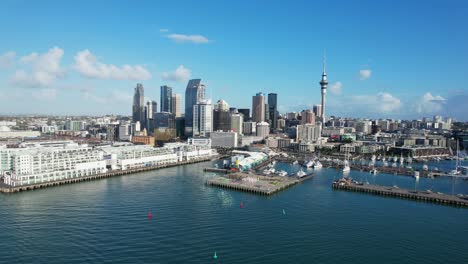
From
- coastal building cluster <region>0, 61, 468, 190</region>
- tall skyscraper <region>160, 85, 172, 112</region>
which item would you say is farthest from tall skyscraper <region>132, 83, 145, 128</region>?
tall skyscraper <region>160, 85, 172, 112</region>

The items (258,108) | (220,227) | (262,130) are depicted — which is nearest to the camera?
(220,227)

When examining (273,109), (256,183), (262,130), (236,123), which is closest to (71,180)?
(256,183)

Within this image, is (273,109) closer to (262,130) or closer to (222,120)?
(222,120)

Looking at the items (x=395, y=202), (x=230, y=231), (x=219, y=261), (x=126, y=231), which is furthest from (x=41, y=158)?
(x=395, y=202)

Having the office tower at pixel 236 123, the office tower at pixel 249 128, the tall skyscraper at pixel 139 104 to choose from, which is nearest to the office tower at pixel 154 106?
the tall skyscraper at pixel 139 104

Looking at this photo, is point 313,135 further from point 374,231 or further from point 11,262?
point 11,262

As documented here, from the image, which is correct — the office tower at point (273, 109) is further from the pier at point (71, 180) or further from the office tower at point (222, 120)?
the pier at point (71, 180)

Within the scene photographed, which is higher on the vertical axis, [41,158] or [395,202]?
[41,158]
